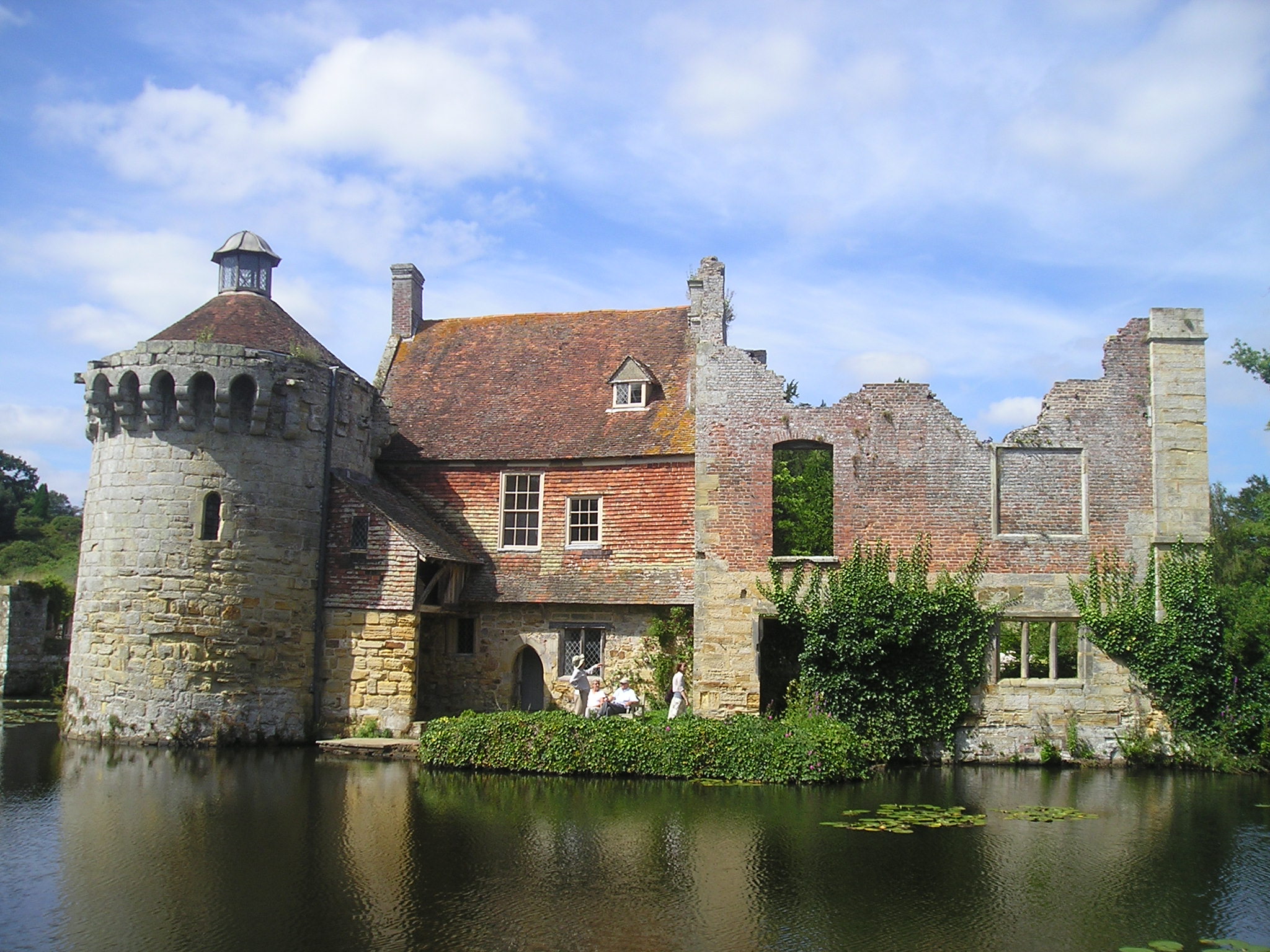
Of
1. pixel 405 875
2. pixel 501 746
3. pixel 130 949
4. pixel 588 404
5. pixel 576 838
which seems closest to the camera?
pixel 130 949

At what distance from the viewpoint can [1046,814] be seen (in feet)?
49.6

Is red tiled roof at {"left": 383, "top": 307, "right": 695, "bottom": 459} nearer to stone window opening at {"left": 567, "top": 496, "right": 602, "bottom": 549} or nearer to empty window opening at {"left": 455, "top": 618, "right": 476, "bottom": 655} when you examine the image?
stone window opening at {"left": 567, "top": 496, "right": 602, "bottom": 549}

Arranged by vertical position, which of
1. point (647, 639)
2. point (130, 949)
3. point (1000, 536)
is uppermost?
point (1000, 536)

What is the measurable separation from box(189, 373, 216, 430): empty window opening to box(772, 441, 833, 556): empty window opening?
51.3 ft

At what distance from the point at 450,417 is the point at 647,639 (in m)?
7.68

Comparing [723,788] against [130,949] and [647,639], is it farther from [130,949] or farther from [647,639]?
[130,949]

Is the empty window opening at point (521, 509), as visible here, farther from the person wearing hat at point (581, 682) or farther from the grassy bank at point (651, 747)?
the grassy bank at point (651, 747)

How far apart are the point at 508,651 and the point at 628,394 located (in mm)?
6640

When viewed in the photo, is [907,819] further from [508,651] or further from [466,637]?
[466,637]

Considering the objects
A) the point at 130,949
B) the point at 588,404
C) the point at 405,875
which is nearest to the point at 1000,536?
the point at 588,404

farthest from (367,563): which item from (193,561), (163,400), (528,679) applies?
(163,400)

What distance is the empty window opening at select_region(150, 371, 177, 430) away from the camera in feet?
67.9

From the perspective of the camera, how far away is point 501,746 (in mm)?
18453

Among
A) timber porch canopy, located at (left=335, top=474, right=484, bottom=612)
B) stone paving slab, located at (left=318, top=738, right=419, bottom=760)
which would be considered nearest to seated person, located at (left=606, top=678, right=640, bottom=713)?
→ stone paving slab, located at (left=318, top=738, right=419, bottom=760)
